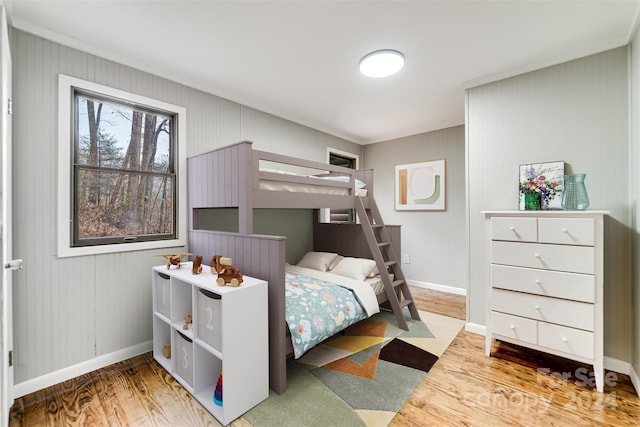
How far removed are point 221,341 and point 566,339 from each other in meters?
2.26

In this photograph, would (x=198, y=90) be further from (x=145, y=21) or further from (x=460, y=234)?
(x=460, y=234)

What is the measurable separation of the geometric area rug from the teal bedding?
236mm

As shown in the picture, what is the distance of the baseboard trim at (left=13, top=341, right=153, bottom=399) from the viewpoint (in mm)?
1840

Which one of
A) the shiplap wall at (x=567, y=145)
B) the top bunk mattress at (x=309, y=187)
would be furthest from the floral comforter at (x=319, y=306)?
the shiplap wall at (x=567, y=145)

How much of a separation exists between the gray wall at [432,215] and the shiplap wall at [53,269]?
3.29m

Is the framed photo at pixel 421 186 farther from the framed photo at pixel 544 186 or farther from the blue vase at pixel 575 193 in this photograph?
the blue vase at pixel 575 193

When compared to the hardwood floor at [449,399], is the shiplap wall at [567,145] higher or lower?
higher

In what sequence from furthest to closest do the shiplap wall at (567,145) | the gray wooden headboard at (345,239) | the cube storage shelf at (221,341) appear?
the gray wooden headboard at (345,239), the shiplap wall at (567,145), the cube storage shelf at (221,341)

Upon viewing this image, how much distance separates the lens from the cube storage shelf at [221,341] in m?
1.59

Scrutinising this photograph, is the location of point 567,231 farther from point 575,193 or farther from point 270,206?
point 270,206

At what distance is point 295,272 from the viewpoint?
3117 millimetres

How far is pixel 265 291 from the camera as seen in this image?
178cm

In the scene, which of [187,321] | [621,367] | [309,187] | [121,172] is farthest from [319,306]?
[621,367]

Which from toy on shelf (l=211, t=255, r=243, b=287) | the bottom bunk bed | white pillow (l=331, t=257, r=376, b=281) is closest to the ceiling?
the bottom bunk bed
